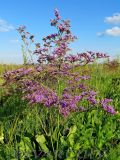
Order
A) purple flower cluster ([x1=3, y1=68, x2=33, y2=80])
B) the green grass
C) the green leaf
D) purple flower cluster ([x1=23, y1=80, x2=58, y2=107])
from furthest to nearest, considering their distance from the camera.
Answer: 1. the green leaf
2. the green grass
3. purple flower cluster ([x1=3, y1=68, x2=33, y2=80])
4. purple flower cluster ([x1=23, y1=80, x2=58, y2=107])

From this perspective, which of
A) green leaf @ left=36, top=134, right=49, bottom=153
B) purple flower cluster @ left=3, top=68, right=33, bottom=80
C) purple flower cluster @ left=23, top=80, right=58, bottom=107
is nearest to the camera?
purple flower cluster @ left=23, top=80, right=58, bottom=107

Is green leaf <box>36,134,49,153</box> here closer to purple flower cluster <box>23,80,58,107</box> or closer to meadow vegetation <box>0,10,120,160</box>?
meadow vegetation <box>0,10,120,160</box>

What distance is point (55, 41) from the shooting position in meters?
4.84

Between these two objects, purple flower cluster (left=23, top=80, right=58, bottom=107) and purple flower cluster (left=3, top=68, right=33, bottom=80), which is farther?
purple flower cluster (left=3, top=68, right=33, bottom=80)

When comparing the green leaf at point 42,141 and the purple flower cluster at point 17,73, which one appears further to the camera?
the green leaf at point 42,141

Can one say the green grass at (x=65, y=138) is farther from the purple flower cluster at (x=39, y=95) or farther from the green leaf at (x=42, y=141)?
the purple flower cluster at (x=39, y=95)

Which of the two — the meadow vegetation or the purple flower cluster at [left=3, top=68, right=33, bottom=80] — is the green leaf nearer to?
the meadow vegetation

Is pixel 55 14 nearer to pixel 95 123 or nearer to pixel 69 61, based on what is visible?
pixel 69 61

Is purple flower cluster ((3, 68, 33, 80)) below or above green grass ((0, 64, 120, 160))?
above

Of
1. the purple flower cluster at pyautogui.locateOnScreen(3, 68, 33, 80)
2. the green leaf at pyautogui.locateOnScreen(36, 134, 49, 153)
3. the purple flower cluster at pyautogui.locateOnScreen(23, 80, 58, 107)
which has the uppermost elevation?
the purple flower cluster at pyautogui.locateOnScreen(3, 68, 33, 80)

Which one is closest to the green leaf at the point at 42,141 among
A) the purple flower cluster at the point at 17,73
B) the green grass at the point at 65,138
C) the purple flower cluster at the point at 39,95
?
the green grass at the point at 65,138

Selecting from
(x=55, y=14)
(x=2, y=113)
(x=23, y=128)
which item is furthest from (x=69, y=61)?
(x=2, y=113)

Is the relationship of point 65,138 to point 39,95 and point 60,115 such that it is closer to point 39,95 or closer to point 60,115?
point 60,115

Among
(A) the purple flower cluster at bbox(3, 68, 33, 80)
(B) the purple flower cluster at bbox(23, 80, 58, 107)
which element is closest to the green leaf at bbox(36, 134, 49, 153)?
(B) the purple flower cluster at bbox(23, 80, 58, 107)
